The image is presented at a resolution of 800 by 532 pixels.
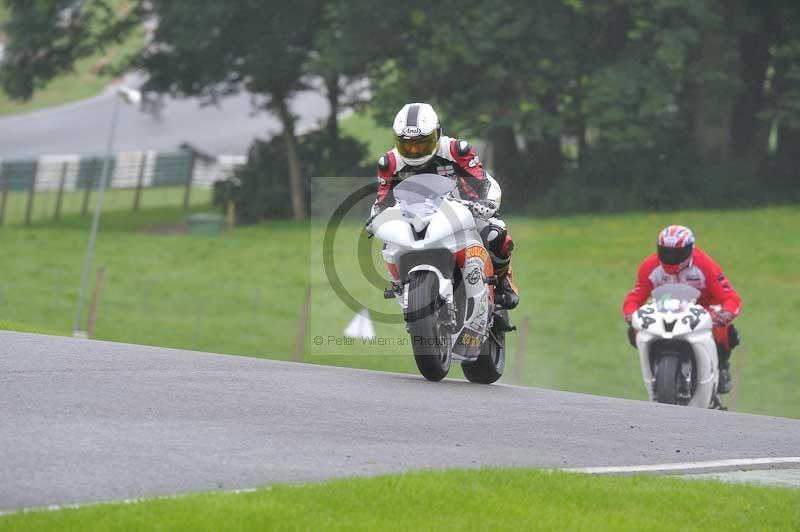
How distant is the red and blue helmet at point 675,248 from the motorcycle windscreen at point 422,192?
348 cm

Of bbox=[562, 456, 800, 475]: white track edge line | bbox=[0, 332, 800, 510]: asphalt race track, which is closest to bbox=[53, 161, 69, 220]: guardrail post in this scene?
bbox=[0, 332, 800, 510]: asphalt race track

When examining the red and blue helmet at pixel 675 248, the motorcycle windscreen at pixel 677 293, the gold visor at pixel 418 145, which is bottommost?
the motorcycle windscreen at pixel 677 293

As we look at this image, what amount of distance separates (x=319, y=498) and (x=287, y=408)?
2431 mm

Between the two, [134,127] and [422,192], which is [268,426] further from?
[134,127]

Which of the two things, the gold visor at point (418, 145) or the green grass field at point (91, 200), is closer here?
the gold visor at point (418, 145)

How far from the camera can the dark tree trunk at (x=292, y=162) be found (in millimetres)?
40312

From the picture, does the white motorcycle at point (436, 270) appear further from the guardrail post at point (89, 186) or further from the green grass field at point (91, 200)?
the guardrail post at point (89, 186)

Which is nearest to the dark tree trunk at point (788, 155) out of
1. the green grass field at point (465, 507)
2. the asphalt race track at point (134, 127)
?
the asphalt race track at point (134, 127)

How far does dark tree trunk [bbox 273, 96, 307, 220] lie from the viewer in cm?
4031

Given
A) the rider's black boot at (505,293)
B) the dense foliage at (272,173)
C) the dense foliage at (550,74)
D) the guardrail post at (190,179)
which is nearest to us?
the rider's black boot at (505,293)

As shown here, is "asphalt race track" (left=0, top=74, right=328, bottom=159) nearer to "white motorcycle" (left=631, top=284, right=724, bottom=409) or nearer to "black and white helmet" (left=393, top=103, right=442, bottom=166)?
"white motorcycle" (left=631, top=284, right=724, bottom=409)

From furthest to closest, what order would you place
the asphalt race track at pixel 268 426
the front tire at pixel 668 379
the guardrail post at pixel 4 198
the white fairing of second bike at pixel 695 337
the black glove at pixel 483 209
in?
the guardrail post at pixel 4 198, the white fairing of second bike at pixel 695 337, the front tire at pixel 668 379, the black glove at pixel 483 209, the asphalt race track at pixel 268 426

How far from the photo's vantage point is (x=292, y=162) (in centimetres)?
4041

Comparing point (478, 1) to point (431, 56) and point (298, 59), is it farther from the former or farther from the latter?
point (298, 59)
